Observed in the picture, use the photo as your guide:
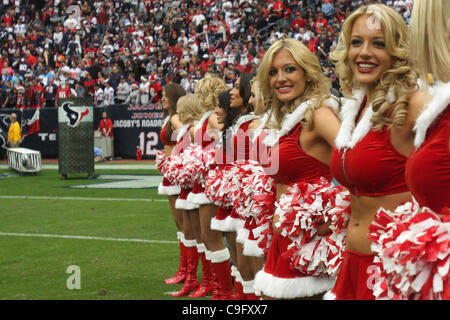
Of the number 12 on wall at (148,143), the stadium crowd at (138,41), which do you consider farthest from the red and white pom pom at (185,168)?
the number 12 on wall at (148,143)

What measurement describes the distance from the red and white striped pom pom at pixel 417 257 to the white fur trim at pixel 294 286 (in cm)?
110

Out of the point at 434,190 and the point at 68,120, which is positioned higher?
the point at 434,190

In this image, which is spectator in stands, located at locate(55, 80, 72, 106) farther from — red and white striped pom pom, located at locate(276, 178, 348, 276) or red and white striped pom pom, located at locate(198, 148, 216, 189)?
red and white striped pom pom, located at locate(276, 178, 348, 276)

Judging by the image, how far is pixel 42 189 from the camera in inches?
539

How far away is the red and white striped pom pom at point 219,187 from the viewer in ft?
14.9

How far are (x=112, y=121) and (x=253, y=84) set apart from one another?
16791 mm

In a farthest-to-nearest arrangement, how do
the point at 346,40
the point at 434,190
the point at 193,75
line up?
1. the point at 193,75
2. the point at 346,40
3. the point at 434,190

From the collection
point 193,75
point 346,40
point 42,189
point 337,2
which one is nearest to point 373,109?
point 346,40

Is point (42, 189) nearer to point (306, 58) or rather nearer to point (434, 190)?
point (306, 58)

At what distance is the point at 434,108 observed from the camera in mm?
1753

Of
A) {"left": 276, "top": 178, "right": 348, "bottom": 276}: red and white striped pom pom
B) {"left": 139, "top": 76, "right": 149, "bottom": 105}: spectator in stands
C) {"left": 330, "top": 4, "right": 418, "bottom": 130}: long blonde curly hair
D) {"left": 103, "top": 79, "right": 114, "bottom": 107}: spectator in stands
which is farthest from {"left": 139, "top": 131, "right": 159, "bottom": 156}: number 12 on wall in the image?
{"left": 330, "top": 4, "right": 418, "bottom": 130}: long blonde curly hair

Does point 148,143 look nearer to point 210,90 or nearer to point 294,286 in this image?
point 210,90

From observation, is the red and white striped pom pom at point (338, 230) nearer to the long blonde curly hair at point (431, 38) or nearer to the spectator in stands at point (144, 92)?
the long blonde curly hair at point (431, 38)

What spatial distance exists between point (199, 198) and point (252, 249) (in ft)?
4.96
